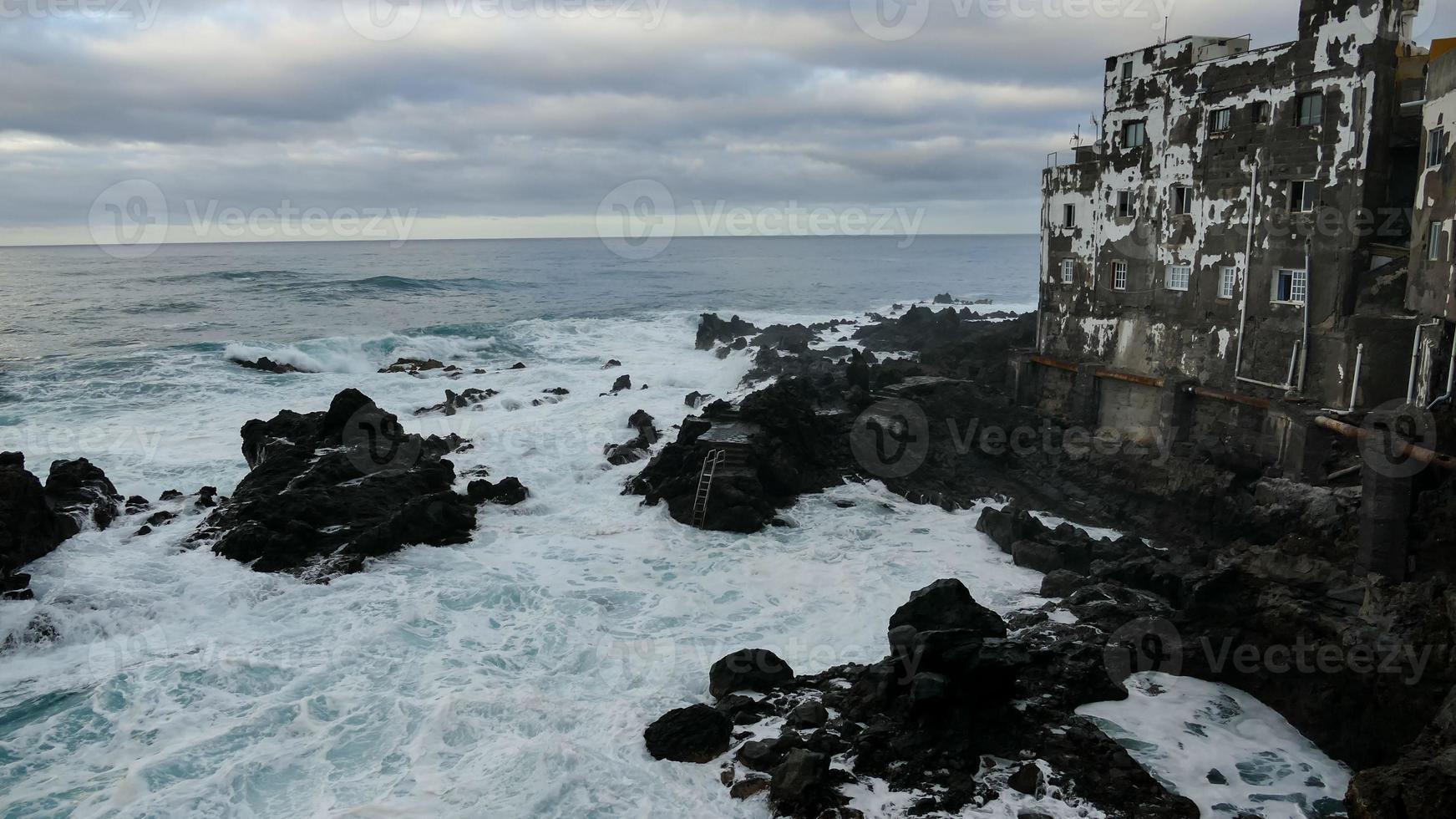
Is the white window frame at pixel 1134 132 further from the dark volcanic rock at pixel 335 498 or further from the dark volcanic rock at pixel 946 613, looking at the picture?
the dark volcanic rock at pixel 335 498

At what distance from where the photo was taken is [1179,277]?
23938mm

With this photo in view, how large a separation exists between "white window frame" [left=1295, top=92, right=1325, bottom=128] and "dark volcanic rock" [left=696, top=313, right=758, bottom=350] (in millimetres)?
33280

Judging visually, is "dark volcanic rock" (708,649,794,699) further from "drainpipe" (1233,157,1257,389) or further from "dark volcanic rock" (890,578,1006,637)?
"drainpipe" (1233,157,1257,389)

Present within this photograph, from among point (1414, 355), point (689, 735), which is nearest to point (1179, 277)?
point (1414, 355)

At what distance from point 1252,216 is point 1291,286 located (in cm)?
202

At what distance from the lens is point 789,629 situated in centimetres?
1600

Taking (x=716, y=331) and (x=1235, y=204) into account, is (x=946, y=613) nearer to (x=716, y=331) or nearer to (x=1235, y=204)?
(x=1235, y=204)

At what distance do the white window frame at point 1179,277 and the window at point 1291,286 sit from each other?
97.8 inches

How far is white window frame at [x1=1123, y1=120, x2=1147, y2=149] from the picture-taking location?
2484 centimetres

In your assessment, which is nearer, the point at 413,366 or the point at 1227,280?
the point at 1227,280

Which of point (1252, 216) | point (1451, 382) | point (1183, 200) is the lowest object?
point (1451, 382)

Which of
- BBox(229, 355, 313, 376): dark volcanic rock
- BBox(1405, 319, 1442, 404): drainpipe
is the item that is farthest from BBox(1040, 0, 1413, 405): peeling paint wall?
BBox(229, 355, 313, 376): dark volcanic rock

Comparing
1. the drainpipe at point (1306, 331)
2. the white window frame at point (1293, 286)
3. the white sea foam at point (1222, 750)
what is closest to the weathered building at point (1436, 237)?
the drainpipe at point (1306, 331)

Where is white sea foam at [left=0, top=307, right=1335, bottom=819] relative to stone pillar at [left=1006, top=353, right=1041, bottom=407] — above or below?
below
